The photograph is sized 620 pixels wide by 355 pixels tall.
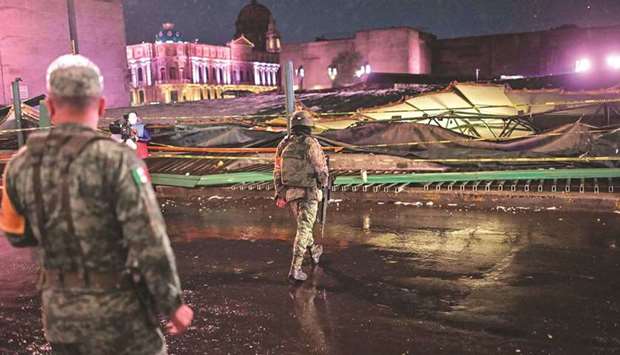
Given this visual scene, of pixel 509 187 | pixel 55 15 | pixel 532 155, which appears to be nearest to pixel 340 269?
pixel 509 187

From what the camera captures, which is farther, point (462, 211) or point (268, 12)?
point (268, 12)

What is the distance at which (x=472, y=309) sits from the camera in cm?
534

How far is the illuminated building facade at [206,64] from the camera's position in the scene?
89.5 metres

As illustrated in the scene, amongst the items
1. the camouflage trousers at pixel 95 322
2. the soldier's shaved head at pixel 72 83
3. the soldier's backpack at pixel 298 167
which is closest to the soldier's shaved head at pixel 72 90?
the soldier's shaved head at pixel 72 83

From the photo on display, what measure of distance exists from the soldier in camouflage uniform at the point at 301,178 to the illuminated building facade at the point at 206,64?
7785 cm

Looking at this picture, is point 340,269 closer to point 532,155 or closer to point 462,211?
point 462,211

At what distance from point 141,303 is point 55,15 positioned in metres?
36.3

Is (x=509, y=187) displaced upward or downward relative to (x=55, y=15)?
downward

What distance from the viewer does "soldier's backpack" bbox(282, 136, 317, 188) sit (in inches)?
Result: 246

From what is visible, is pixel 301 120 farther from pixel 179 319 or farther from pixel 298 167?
pixel 179 319

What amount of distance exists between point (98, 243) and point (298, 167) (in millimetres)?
3976

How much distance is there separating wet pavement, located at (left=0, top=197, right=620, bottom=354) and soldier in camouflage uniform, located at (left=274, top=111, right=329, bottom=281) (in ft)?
1.53

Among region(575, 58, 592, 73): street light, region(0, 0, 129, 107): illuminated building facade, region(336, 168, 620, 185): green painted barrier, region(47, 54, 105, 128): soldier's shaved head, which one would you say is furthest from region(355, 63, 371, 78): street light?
region(47, 54, 105, 128): soldier's shaved head

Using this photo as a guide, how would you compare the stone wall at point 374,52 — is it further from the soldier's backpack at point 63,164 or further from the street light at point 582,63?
the soldier's backpack at point 63,164
